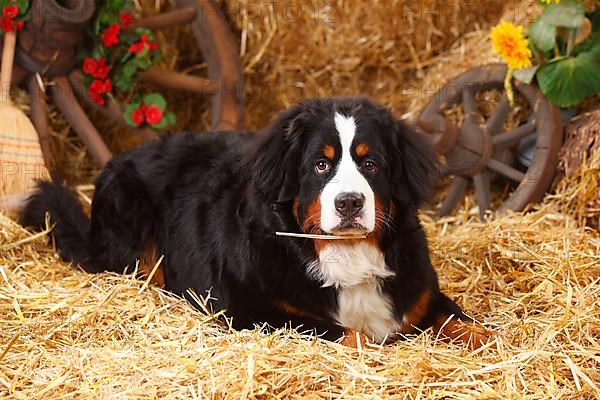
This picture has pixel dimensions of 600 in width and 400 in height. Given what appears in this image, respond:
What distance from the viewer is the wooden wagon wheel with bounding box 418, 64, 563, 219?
404 cm

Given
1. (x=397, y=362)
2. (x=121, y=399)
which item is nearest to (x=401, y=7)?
(x=397, y=362)

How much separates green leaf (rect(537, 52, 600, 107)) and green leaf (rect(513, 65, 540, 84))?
1.6 inches

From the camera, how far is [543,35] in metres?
3.96

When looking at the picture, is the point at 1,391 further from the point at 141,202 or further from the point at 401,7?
the point at 401,7

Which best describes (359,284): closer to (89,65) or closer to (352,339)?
(352,339)

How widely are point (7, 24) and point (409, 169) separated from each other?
7.68 feet

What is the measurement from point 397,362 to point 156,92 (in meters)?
2.92

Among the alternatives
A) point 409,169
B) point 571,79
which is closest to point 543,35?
point 571,79

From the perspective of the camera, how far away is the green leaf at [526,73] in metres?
3.98

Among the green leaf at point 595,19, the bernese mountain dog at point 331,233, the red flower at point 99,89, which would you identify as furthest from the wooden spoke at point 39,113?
the green leaf at point 595,19

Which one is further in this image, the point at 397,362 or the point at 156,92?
the point at 156,92

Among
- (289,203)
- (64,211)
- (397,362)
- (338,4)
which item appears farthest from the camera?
(338,4)

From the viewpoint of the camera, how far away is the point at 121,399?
2.26m

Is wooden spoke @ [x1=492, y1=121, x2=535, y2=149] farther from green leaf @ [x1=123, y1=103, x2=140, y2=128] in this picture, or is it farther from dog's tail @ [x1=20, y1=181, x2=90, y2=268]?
dog's tail @ [x1=20, y1=181, x2=90, y2=268]
